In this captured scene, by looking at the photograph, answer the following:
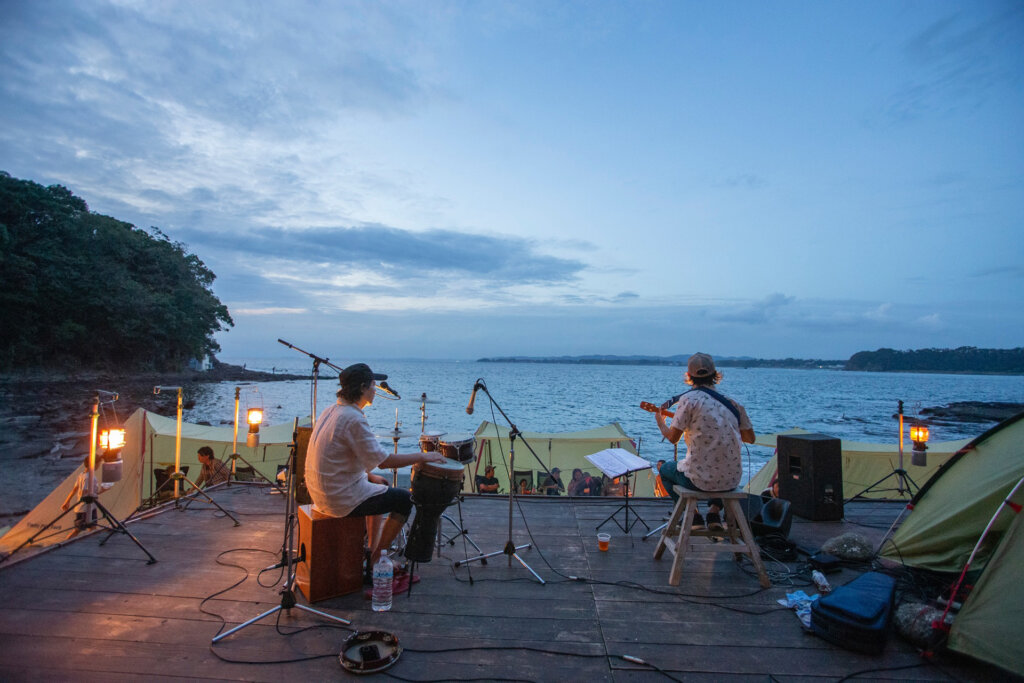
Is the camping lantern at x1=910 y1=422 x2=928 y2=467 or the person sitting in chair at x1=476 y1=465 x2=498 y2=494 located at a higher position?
the camping lantern at x1=910 y1=422 x2=928 y2=467

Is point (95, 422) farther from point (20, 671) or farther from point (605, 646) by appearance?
point (605, 646)

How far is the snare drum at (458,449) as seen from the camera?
423 centimetres

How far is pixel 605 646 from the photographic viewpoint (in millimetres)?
3035

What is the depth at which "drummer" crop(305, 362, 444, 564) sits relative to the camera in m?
3.54

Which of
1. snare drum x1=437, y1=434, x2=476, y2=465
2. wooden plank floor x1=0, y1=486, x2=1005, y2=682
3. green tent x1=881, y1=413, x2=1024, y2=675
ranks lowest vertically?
wooden plank floor x1=0, y1=486, x2=1005, y2=682

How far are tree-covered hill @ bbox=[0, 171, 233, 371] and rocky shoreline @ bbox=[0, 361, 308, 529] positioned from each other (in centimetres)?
197

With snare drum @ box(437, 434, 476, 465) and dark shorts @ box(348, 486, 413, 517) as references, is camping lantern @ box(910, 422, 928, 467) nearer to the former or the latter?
snare drum @ box(437, 434, 476, 465)

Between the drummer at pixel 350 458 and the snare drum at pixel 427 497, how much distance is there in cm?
11

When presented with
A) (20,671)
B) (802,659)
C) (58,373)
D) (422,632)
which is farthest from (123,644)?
(58,373)

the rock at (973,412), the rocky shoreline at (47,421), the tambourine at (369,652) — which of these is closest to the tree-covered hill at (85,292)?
the rocky shoreline at (47,421)

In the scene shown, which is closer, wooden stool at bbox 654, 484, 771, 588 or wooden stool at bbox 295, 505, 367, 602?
wooden stool at bbox 295, 505, 367, 602

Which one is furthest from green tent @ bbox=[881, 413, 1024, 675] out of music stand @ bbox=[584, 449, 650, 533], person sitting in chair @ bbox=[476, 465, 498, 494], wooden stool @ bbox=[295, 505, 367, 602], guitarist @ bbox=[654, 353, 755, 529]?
person sitting in chair @ bbox=[476, 465, 498, 494]

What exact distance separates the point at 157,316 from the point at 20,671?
51.7 meters

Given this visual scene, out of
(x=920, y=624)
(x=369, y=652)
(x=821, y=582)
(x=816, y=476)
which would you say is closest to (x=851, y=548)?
(x=821, y=582)
